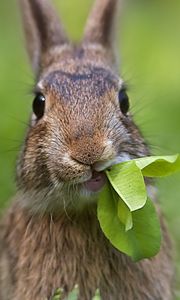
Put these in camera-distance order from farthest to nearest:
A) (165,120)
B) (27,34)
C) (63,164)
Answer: (165,120) < (27,34) < (63,164)

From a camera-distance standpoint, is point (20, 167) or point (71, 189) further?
point (20, 167)

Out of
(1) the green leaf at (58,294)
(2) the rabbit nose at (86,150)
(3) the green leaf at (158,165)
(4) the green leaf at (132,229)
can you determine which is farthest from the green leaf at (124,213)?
(1) the green leaf at (58,294)

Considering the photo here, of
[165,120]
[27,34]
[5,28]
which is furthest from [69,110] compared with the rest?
[5,28]

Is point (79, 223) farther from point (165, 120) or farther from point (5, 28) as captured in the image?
point (5, 28)

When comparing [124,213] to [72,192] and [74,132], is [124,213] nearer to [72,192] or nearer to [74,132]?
[72,192]

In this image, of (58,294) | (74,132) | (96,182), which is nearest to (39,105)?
(74,132)

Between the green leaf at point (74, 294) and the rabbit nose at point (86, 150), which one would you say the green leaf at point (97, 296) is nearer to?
the green leaf at point (74, 294)
